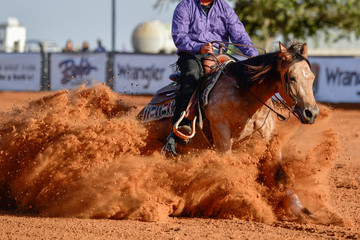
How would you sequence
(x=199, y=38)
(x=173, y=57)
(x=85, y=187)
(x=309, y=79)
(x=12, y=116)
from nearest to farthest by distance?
(x=309, y=79)
(x=85, y=187)
(x=199, y=38)
(x=12, y=116)
(x=173, y=57)

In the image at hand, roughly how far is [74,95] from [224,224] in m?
2.71

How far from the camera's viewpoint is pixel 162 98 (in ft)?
22.5

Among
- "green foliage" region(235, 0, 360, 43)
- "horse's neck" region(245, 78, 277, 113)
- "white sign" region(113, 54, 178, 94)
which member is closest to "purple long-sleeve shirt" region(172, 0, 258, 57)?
"horse's neck" region(245, 78, 277, 113)

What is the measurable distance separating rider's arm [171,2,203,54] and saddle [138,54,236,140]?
0.73 feet

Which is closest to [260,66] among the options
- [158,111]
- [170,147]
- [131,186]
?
[170,147]

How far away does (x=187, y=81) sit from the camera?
20.2ft

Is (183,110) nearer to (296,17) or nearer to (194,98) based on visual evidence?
(194,98)

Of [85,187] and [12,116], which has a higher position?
[12,116]

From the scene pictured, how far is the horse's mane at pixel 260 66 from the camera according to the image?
548cm

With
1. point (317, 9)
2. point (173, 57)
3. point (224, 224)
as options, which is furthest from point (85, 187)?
point (317, 9)

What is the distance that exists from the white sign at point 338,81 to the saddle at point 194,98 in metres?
11.5

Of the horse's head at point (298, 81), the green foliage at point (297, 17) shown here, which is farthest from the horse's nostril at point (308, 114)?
the green foliage at point (297, 17)

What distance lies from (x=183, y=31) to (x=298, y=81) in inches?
60.9

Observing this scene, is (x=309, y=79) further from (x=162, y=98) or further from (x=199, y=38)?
(x=162, y=98)
